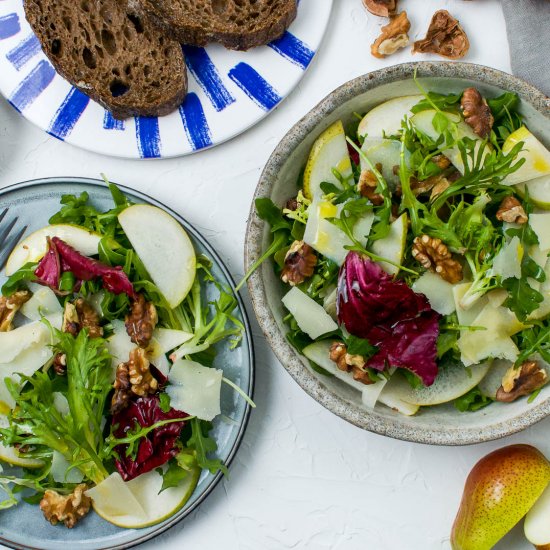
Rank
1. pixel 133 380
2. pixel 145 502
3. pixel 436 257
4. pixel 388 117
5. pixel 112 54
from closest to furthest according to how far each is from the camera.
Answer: pixel 436 257
pixel 388 117
pixel 133 380
pixel 145 502
pixel 112 54

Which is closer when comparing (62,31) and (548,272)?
(548,272)

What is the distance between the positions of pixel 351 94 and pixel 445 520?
1.11 meters

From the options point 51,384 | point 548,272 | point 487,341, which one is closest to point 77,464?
point 51,384

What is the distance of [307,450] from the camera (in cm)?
202

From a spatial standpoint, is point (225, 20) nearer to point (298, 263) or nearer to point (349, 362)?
point (298, 263)

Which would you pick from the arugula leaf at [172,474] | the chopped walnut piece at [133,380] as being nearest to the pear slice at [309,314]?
the chopped walnut piece at [133,380]

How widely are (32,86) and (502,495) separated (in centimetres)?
156

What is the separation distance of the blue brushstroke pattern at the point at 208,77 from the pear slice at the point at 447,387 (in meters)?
0.83

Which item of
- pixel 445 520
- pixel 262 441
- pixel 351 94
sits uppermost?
pixel 351 94

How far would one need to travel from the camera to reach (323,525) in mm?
2027

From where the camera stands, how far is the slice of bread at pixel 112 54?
198 cm

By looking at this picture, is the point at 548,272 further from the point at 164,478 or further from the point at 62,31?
the point at 62,31

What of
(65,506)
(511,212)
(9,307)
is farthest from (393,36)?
(65,506)

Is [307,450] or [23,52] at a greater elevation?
[23,52]
